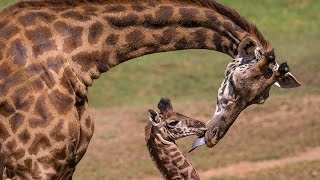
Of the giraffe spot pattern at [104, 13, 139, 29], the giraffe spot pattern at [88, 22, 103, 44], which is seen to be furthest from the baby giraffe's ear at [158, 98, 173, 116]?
the giraffe spot pattern at [88, 22, 103, 44]

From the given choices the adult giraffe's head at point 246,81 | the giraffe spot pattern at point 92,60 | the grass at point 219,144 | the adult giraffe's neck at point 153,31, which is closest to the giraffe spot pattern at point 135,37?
the adult giraffe's neck at point 153,31

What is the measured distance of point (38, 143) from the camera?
30.6ft

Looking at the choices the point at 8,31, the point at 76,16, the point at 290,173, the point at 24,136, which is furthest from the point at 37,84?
the point at 290,173

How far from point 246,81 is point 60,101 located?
1.70m

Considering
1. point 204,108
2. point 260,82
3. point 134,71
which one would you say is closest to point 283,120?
point 204,108

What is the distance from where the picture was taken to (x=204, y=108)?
65.7 ft

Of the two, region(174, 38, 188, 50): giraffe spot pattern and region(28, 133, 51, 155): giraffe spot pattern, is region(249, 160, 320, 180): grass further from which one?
region(28, 133, 51, 155): giraffe spot pattern

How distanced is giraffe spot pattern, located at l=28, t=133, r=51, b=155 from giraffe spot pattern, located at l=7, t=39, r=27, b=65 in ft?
2.05

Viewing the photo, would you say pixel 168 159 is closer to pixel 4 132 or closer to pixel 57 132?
pixel 57 132

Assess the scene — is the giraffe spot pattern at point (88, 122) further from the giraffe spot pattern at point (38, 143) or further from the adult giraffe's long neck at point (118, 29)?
the giraffe spot pattern at point (38, 143)

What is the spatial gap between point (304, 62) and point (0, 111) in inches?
571

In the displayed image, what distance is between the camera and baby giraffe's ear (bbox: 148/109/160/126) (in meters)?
11.2

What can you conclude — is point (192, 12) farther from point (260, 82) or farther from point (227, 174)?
point (227, 174)

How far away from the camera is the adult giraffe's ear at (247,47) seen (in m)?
9.77
